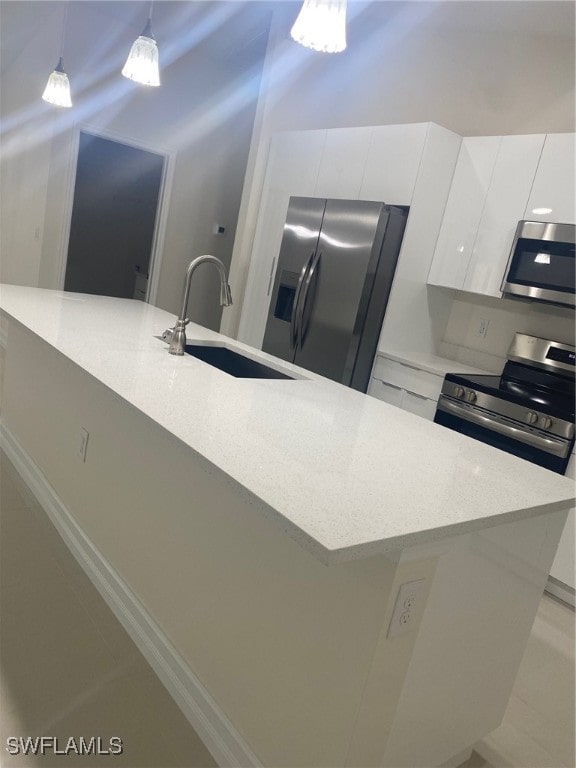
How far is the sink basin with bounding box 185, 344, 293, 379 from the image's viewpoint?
2.56 m

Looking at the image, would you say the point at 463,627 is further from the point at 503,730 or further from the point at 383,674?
the point at 503,730

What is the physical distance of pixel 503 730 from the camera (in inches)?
72.5

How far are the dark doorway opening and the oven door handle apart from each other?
3.74 metres

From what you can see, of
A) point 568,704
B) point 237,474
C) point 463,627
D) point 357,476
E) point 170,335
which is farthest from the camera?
point 170,335

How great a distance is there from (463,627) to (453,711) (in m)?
0.26

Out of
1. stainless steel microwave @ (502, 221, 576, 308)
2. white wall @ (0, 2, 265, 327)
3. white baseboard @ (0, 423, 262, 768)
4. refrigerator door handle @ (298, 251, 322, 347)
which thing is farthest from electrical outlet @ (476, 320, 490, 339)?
white wall @ (0, 2, 265, 327)

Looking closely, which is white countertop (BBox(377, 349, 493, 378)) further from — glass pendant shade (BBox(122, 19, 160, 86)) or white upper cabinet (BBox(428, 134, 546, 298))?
glass pendant shade (BBox(122, 19, 160, 86))

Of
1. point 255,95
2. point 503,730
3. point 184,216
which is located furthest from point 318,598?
point 255,95

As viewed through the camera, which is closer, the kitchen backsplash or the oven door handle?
the oven door handle

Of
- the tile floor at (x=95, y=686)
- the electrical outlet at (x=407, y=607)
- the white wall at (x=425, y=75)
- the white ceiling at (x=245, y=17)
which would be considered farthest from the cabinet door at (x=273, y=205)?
the electrical outlet at (x=407, y=607)

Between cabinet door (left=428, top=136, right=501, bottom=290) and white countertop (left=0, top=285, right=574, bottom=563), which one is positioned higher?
cabinet door (left=428, top=136, right=501, bottom=290)

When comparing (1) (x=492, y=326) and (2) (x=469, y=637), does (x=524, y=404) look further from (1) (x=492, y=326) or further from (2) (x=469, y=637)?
(2) (x=469, y=637)

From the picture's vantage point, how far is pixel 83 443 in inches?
95.4

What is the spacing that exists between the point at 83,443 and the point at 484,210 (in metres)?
2.41
